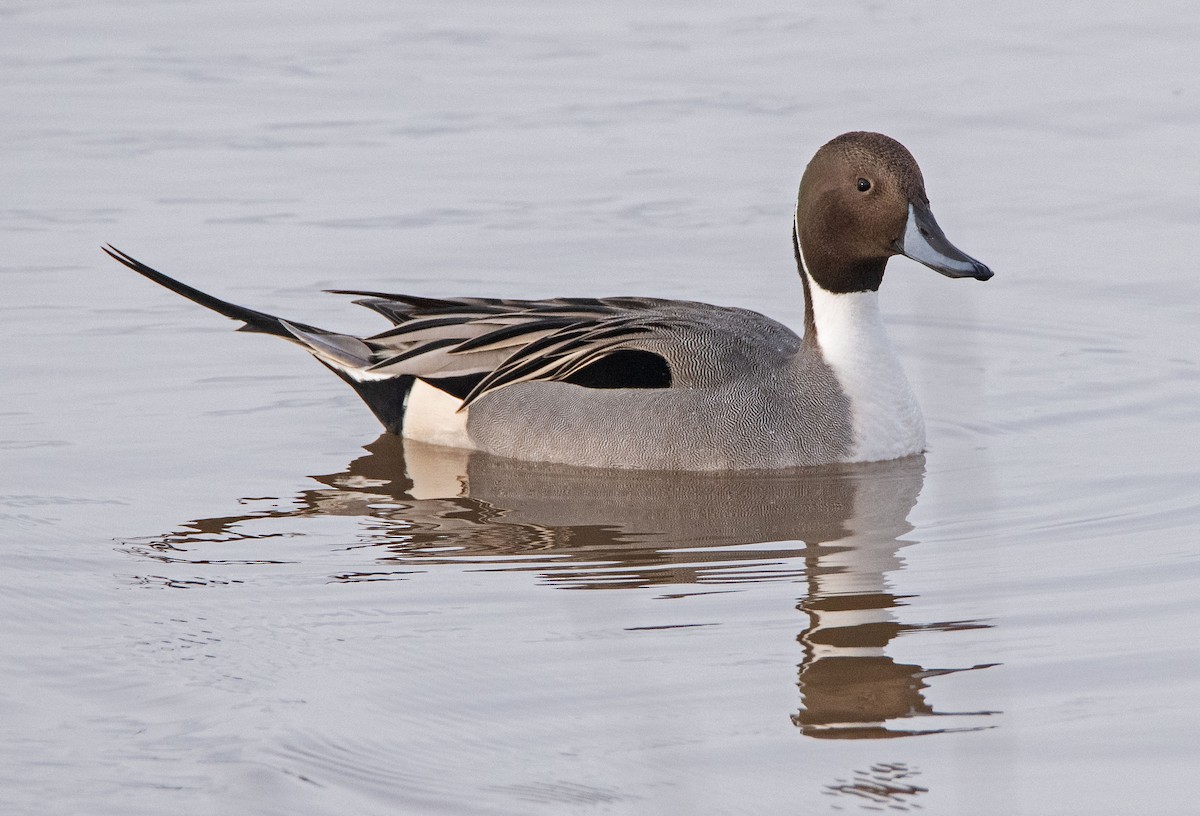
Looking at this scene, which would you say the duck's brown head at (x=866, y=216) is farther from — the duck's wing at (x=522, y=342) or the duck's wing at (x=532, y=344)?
the duck's wing at (x=522, y=342)

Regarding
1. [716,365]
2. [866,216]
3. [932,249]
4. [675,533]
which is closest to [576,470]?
[716,365]

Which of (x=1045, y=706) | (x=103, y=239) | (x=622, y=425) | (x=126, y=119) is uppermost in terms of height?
(x=126, y=119)

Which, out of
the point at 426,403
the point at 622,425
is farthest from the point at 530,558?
the point at 426,403

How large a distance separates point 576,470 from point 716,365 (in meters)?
0.67

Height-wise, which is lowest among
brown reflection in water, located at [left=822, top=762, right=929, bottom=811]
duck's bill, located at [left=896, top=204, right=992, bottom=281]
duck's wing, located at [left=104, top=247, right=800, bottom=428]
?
brown reflection in water, located at [left=822, top=762, right=929, bottom=811]

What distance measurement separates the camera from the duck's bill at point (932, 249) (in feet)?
23.6

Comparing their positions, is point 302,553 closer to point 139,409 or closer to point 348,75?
point 139,409

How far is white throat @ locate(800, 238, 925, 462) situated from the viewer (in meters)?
7.41

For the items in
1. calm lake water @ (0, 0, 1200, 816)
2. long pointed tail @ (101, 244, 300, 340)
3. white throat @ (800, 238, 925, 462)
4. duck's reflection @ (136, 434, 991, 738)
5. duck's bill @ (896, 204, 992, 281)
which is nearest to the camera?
calm lake water @ (0, 0, 1200, 816)

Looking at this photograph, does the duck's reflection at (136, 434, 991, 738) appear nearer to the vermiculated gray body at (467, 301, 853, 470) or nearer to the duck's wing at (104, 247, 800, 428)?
the vermiculated gray body at (467, 301, 853, 470)

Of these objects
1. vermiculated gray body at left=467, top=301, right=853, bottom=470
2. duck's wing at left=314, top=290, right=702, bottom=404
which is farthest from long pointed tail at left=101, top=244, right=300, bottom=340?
vermiculated gray body at left=467, top=301, right=853, bottom=470

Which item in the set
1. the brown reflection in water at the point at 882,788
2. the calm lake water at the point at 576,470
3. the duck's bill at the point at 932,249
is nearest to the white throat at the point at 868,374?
→ the calm lake water at the point at 576,470

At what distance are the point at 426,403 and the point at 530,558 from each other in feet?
5.74

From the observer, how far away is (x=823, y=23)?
14133 millimetres
